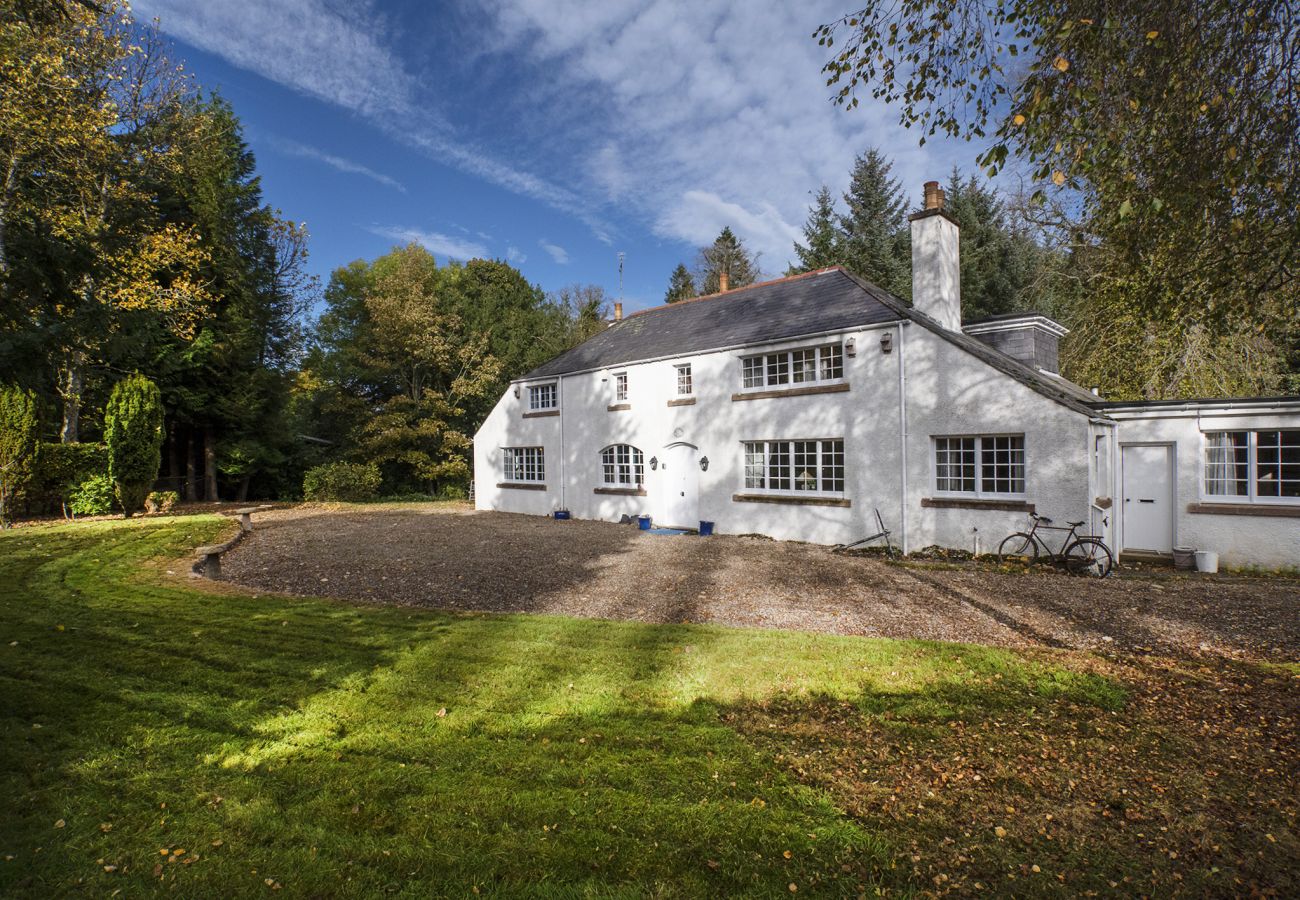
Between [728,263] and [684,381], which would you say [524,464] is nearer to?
[684,381]

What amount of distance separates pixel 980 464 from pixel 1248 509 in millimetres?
4918

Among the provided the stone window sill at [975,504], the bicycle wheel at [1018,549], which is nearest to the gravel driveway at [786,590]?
the bicycle wheel at [1018,549]

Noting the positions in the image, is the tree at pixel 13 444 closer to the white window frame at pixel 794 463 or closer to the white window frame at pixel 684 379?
Result: the white window frame at pixel 684 379

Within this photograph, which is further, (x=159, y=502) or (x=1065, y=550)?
(x=159, y=502)

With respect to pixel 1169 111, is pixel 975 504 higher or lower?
lower

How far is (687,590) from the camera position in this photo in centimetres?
980

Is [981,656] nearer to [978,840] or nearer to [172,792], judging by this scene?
[978,840]

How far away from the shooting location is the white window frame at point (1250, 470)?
11.7m

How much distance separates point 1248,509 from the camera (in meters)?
11.8

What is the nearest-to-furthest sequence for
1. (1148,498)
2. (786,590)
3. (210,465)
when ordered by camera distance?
(786,590)
(1148,498)
(210,465)

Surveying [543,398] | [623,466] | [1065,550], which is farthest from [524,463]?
[1065,550]

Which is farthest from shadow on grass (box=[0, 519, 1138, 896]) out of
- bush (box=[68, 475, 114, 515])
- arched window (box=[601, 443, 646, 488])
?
bush (box=[68, 475, 114, 515])

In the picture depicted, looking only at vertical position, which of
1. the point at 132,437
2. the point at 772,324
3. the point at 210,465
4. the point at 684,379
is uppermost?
the point at 772,324

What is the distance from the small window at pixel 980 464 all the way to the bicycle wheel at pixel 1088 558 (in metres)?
1.49
